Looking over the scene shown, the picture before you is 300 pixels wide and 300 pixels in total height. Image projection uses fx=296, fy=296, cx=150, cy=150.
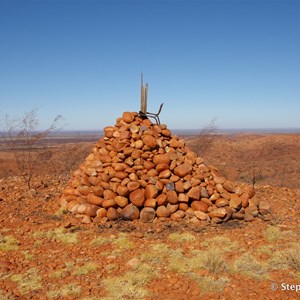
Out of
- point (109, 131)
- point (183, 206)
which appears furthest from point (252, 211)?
point (109, 131)

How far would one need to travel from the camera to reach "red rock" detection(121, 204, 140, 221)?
739 centimetres

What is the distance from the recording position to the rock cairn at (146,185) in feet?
24.8

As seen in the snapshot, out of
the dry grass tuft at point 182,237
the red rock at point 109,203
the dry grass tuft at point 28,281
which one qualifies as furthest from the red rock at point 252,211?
the dry grass tuft at point 28,281

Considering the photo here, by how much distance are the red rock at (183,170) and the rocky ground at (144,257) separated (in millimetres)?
1337

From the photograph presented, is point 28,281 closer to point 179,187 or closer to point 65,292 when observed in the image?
point 65,292

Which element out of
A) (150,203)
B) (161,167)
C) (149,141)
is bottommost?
(150,203)

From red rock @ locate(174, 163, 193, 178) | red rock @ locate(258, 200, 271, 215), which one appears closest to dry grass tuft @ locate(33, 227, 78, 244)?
red rock @ locate(174, 163, 193, 178)

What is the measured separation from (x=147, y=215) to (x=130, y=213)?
0.43 metres

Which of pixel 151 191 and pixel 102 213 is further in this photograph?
pixel 151 191

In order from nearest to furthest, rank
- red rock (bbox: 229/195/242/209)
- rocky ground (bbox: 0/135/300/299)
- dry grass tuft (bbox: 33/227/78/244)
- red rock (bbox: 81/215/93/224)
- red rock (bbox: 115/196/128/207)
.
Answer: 1. rocky ground (bbox: 0/135/300/299)
2. dry grass tuft (bbox: 33/227/78/244)
3. red rock (bbox: 81/215/93/224)
4. red rock (bbox: 115/196/128/207)
5. red rock (bbox: 229/195/242/209)

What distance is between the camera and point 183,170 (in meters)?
8.19

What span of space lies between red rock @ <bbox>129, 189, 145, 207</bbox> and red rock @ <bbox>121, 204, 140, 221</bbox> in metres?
0.11

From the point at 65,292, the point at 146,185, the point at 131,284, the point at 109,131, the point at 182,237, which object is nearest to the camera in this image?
the point at 65,292

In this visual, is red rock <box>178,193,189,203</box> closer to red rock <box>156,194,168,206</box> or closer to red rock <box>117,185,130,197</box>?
red rock <box>156,194,168,206</box>
